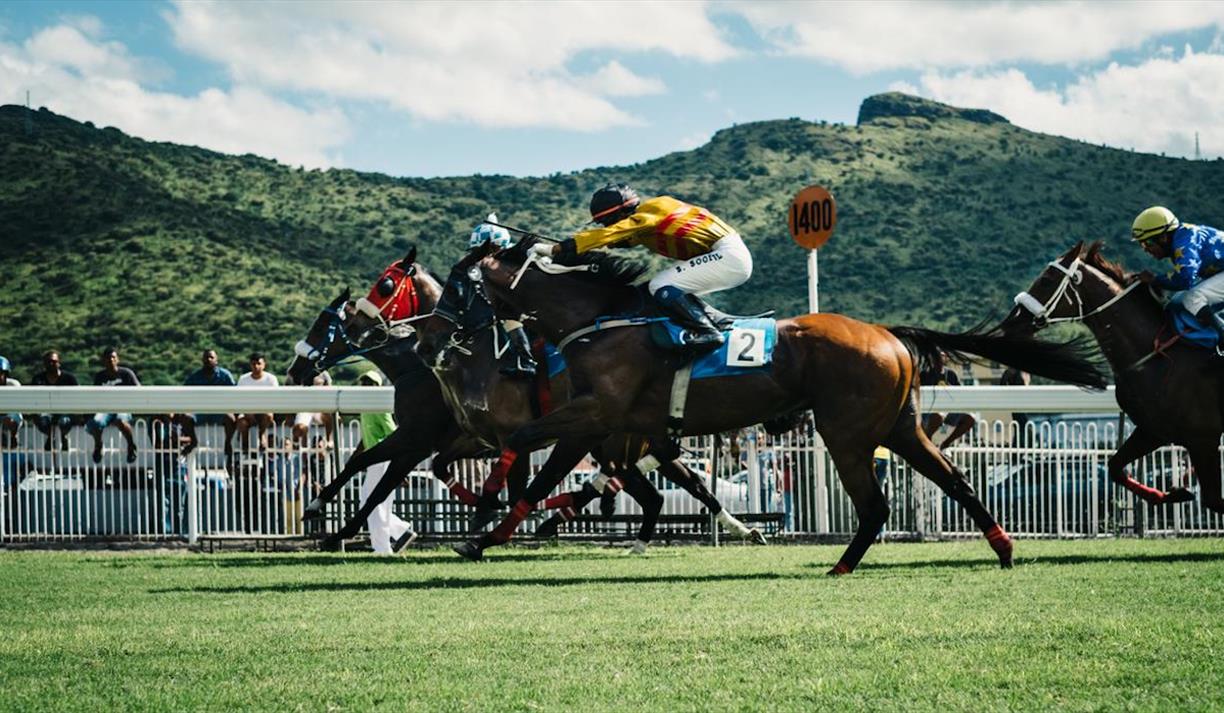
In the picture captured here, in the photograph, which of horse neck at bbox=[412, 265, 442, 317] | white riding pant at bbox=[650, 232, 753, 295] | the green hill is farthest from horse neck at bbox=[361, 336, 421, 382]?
the green hill

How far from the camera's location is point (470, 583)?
1073cm

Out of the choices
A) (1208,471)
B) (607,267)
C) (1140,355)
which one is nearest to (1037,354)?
(1140,355)

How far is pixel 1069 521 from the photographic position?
55.8 ft

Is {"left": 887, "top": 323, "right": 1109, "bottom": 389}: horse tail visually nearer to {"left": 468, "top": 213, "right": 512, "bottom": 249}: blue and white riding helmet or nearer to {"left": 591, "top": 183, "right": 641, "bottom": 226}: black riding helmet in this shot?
{"left": 591, "top": 183, "right": 641, "bottom": 226}: black riding helmet

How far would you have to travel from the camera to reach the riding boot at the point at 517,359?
1320 cm

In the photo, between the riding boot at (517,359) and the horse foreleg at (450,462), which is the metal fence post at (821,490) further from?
the riding boot at (517,359)

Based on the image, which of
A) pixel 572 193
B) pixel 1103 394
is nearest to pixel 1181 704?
pixel 1103 394

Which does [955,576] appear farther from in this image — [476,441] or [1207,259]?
[476,441]

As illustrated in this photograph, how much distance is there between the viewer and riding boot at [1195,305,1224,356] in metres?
12.4

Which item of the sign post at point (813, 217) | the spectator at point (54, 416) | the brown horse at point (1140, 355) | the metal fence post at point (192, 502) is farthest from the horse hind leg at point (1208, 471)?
the spectator at point (54, 416)

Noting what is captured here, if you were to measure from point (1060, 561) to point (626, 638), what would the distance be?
6.01m

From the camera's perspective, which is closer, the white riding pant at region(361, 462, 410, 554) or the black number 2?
the black number 2

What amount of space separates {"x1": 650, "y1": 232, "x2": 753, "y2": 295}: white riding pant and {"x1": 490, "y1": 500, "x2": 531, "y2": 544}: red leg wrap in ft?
6.08

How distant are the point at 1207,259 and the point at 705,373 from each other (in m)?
4.40
